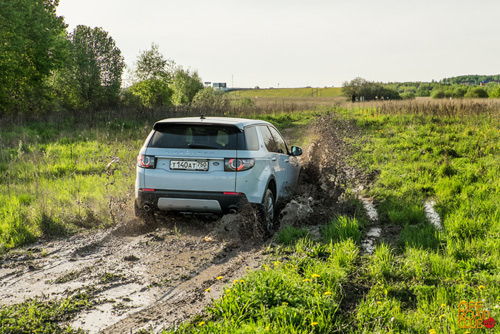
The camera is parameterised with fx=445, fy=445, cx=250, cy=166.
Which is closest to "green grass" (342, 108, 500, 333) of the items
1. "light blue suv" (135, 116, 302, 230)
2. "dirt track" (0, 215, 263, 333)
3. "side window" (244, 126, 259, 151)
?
"dirt track" (0, 215, 263, 333)

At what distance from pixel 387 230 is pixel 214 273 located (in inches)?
120

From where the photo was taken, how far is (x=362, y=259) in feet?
17.4

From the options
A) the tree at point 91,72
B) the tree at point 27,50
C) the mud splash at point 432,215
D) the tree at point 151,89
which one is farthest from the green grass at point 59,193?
the tree at point 151,89

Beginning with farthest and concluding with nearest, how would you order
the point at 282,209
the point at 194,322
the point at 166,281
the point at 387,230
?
1. the point at 282,209
2. the point at 387,230
3. the point at 166,281
4. the point at 194,322

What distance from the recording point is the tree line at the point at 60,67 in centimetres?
2984

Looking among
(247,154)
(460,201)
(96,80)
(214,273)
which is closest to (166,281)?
(214,273)

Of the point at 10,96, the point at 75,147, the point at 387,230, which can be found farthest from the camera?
the point at 10,96

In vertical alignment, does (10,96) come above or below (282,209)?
above

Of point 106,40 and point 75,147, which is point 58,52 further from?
point 75,147

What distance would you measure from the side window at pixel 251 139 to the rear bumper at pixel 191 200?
762mm

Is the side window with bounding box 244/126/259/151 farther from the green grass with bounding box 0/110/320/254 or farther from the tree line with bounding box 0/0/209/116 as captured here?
the tree line with bounding box 0/0/209/116

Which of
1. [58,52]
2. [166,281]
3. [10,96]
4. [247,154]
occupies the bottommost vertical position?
[166,281]

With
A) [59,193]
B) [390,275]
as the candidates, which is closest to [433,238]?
[390,275]

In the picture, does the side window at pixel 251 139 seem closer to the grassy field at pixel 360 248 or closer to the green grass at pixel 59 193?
the grassy field at pixel 360 248
